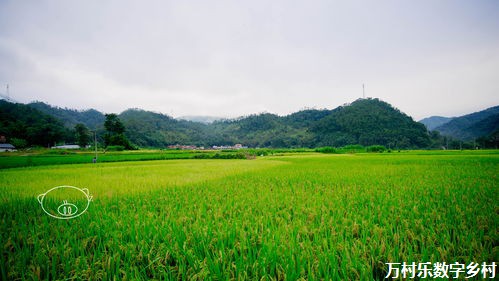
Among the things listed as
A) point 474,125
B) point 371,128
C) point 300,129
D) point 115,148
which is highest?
point 300,129

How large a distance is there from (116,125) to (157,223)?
166 ft

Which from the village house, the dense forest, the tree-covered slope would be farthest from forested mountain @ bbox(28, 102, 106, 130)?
the tree-covered slope

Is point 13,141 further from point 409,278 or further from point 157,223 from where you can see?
point 409,278

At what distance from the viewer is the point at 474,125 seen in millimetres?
106375

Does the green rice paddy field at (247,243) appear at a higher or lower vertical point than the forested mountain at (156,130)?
lower

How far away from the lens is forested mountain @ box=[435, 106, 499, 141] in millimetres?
93838

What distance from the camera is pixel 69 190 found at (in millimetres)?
6234

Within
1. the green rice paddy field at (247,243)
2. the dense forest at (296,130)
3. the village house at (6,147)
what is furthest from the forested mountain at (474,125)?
the village house at (6,147)

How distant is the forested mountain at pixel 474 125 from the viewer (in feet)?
308

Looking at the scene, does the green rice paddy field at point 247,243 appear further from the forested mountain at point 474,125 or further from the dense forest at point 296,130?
the forested mountain at point 474,125

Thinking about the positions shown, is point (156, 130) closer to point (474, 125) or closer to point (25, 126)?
point (25, 126)

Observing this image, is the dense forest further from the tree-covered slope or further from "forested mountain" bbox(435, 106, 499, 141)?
"forested mountain" bbox(435, 106, 499, 141)

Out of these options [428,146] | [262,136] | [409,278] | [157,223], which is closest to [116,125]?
[157,223]

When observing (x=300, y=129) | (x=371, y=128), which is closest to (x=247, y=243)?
(x=371, y=128)
